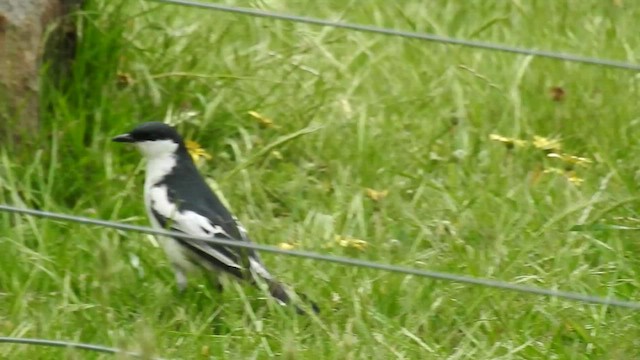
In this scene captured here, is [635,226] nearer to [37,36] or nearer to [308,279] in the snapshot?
[308,279]

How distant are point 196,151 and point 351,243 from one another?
32.7 inches

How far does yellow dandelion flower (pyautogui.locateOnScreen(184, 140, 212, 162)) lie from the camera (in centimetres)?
559

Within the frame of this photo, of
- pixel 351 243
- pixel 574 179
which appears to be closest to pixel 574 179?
pixel 574 179

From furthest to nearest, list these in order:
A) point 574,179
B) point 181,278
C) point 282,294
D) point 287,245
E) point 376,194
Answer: point 574,179 < point 376,194 < point 287,245 < point 181,278 < point 282,294

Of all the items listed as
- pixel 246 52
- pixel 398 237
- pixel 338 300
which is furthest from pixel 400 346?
pixel 246 52

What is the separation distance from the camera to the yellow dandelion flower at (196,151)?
5.59m

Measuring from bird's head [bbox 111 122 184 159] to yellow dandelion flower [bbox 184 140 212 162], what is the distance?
484mm

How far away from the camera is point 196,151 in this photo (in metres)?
5.60

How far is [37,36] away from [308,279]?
4.39ft

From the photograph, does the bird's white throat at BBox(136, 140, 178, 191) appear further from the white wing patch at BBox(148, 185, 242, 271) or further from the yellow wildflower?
the yellow wildflower

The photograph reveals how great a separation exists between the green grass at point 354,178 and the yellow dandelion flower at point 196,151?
0.18 ft

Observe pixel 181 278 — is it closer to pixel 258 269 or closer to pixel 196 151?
pixel 258 269

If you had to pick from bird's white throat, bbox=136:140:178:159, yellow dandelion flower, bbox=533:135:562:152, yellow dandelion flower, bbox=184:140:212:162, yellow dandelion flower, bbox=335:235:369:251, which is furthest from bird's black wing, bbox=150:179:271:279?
yellow dandelion flower, bbox=533:135:562:152

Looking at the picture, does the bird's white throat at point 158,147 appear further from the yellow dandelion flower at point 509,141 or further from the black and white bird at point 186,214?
the yellow dandelion flower at point 509,141
